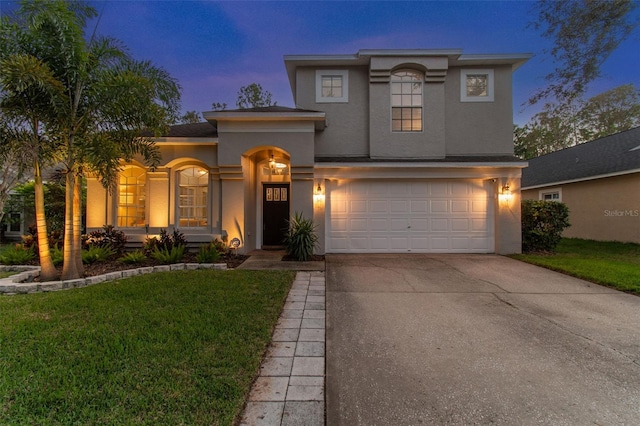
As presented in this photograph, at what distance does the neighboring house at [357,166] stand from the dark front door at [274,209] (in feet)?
0.12

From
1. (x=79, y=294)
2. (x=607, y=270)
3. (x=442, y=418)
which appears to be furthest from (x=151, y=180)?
(x=607, y=270)

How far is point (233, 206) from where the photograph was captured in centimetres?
866

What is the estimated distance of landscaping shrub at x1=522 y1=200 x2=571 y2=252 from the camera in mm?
9422

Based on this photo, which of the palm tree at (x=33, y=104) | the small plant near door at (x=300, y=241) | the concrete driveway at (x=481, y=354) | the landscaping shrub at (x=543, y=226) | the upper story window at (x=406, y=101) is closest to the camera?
the concrete driveway at (x=481, y=354)

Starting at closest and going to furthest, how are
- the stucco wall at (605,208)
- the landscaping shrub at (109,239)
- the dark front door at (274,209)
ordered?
the landscaping shrub at (109,239)
the dark front door at (274,209)
the stucco wall at (605,208)

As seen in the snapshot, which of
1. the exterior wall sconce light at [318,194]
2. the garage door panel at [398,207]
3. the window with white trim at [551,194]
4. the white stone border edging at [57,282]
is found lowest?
the white stone border edging at [57,282]

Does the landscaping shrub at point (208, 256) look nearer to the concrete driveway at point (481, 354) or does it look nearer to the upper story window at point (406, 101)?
the concrete driveway at point (481, 354)

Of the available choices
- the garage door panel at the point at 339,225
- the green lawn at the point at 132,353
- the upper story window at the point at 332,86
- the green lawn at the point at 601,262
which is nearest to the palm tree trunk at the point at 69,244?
the green lawn at the point at 132,353

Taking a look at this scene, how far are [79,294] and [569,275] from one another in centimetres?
1004

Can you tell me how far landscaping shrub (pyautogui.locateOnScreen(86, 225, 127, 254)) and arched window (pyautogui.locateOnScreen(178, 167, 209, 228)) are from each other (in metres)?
1.67

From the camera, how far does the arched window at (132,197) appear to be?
9250mm

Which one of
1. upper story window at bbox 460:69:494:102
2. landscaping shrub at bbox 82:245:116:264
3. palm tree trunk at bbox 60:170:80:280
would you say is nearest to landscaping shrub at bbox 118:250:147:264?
landscaping shrub at bbox 82:245:116:264

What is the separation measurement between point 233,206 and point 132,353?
602cm

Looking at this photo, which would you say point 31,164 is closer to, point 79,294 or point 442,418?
point 79,294
